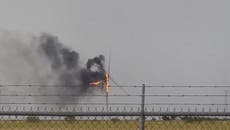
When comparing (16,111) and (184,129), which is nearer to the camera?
(16,111)

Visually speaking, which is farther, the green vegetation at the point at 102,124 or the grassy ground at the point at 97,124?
the grassy ground at the point at 97,124

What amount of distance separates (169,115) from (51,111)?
266cm

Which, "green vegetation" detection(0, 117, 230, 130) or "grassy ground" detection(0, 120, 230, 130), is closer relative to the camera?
"green vegetation" detection(0, 117, 230, 130)

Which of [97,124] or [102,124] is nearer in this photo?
[97,124]

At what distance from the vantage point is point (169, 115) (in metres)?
12.8

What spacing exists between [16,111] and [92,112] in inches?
68.0

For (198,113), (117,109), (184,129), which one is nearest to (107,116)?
(117,109)

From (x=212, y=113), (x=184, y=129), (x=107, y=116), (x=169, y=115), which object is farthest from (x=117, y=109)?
(x=184, y=129)

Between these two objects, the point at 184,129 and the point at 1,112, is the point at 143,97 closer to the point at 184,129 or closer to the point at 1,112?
the point at 1,112

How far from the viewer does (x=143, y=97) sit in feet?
40.9

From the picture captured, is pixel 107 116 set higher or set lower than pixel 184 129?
higher

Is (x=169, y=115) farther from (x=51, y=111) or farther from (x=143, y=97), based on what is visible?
(x=51, y=111)

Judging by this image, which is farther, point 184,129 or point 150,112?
point 184,129

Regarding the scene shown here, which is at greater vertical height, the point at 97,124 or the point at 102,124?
the point at 97,124
